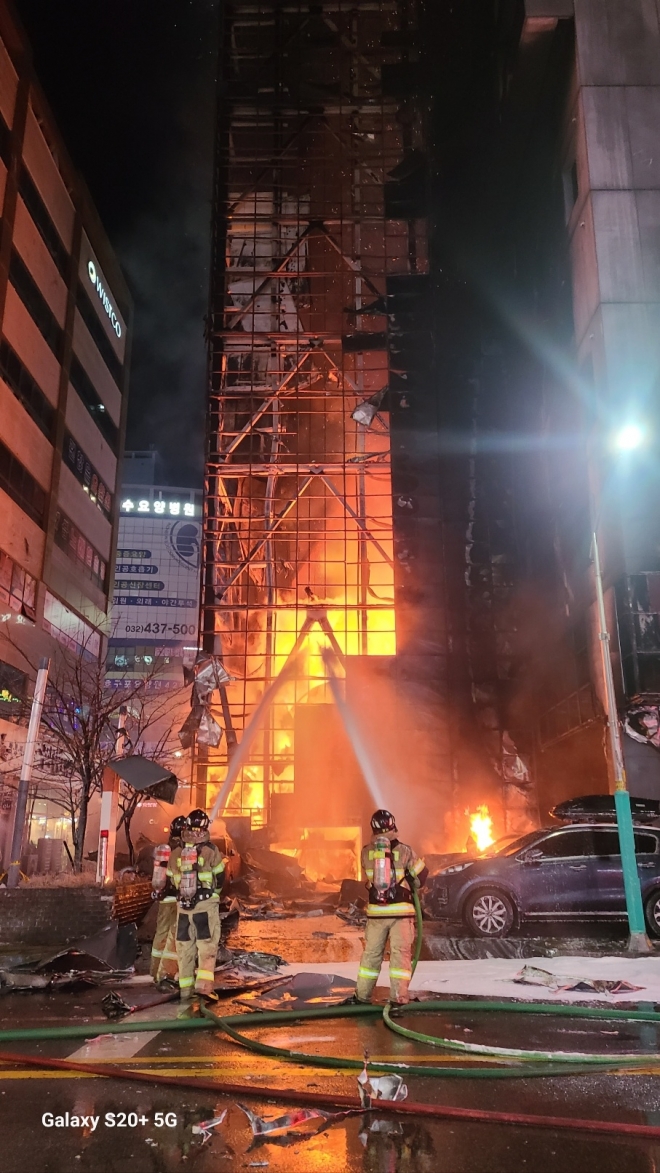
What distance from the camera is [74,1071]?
5.39 m

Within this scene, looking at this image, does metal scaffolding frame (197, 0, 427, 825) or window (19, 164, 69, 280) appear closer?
metal scaffolding frame (197, 0, 427, 825)

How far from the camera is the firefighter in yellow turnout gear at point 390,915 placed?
23.7 feet

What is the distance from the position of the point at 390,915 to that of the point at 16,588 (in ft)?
85.1

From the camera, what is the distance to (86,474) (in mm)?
39094

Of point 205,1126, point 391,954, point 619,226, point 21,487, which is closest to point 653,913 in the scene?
point 391,954

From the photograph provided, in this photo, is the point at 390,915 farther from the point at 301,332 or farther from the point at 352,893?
the point at 301,332

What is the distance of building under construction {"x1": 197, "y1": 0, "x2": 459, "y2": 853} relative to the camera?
23.9 meters

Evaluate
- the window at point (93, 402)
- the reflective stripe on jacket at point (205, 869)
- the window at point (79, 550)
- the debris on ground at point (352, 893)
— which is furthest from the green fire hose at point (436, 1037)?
the window at point (93, 402)

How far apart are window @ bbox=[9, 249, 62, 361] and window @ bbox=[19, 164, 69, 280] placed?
290cm

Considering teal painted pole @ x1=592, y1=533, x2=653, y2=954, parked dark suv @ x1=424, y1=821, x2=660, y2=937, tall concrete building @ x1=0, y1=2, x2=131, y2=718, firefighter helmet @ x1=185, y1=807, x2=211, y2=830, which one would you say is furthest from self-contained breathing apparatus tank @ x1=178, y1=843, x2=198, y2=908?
tall concrete building @ x1=0, y1=2, x2=131, y2=718

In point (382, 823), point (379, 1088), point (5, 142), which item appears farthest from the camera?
point (5, 142)

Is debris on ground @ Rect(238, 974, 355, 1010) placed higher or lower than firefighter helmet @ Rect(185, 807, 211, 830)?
lower

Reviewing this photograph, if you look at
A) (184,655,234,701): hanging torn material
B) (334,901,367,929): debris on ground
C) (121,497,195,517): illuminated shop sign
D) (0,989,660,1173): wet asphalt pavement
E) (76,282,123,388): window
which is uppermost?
(121,497,195,517): illuminated shop sign

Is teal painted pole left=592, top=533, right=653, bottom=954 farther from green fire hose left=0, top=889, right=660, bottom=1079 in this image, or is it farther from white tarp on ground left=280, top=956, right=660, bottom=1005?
green fire hose left=0, top=889, right=660, bottom=1079
